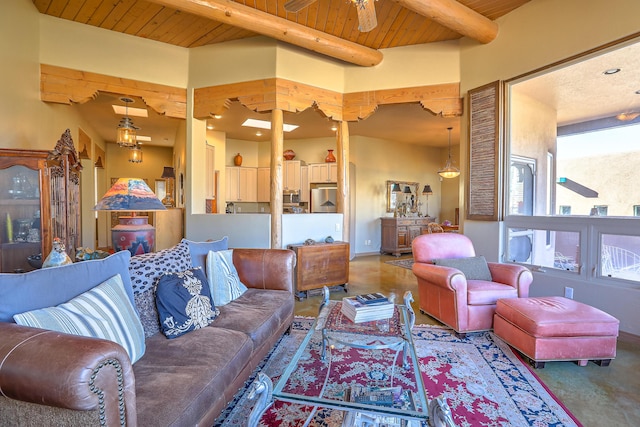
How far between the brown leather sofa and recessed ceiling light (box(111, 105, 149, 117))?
513cm

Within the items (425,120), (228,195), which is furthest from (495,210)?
(228,195)

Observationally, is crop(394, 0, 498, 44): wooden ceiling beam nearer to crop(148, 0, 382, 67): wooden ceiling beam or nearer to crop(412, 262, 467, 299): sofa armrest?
crop(148, 0, 382, 67): wooden ceiling beam

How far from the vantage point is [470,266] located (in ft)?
10.2

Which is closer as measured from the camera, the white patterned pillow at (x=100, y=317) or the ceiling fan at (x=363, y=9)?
the white patterned pillow at (x=100, y=317)

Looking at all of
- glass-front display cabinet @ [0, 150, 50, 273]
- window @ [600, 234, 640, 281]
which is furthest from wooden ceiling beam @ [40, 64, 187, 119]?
window @ [600, 234, 640, 281]

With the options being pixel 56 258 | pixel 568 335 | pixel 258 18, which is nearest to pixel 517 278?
pixel 568 335

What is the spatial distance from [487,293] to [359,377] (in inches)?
59.1

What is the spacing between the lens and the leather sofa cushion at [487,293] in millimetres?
2756

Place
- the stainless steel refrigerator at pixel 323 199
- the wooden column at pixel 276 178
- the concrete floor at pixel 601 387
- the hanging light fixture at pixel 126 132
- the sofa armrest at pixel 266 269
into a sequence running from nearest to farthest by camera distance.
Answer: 1. the concrete floor at pixel 601 387
2. the sofa armrest at pixel 266 269
3. the wooden column at pixel 276 178
4. the hanging light fixture at pixel 126 132
5. the stainless steel refrigerator at pixel 323 199

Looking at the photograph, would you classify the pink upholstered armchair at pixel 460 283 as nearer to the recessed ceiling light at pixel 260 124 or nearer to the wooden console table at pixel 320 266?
the wooden console table at pixel 320 266

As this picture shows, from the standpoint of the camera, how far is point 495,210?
12.4 feet

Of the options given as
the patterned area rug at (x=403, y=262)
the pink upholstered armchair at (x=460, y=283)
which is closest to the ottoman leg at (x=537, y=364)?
the pink upholstered armchair at (x=460, y=283)

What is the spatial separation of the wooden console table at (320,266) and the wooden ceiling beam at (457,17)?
282 centimetres

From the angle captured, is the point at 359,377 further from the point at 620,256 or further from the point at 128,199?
the point at 620,256
